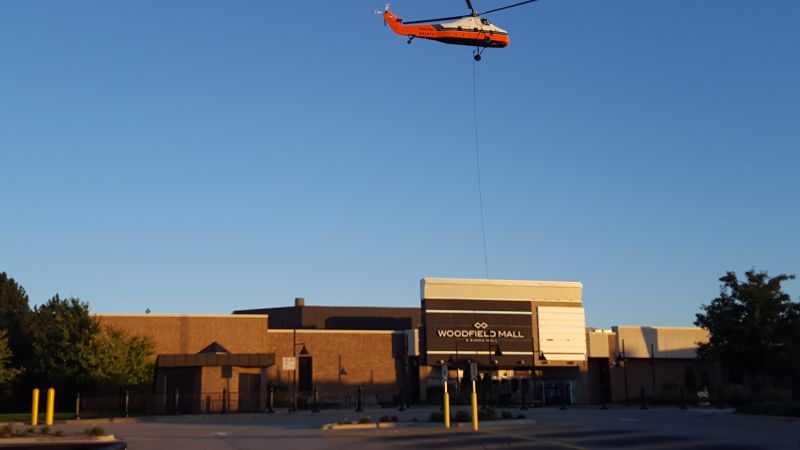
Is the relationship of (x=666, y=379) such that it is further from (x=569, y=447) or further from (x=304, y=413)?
(x=569, y=447)

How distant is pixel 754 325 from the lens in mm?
52906

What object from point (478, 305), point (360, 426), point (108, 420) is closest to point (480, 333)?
point (478, 305)

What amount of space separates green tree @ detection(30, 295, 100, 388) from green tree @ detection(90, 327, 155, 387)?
52 centimetres

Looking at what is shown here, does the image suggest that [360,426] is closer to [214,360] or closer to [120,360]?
[214,360]

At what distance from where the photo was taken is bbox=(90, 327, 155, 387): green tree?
5262 centimetres

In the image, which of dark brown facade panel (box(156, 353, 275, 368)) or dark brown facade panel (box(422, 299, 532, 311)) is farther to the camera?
dark brown facade panel (box(422, 299, 532, 311))

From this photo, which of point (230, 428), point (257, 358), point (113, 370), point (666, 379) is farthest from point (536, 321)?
point (230, 428)

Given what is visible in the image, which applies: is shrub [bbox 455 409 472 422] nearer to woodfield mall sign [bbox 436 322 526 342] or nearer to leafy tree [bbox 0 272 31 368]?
woodfield mall sign [bbox 436 322 526 342]

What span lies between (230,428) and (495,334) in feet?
109

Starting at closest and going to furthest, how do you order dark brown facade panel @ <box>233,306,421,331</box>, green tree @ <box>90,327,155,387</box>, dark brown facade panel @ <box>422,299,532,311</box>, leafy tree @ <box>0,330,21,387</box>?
1. leafy tree @ <box>0,330,21,387</box>
2. green tree @ <box>90,327,155,387</box>
3. dark brown facade panel @ <box>422,299,532,311</box>
4. dark brown facade panel @ <box>233,306,421,331</box>

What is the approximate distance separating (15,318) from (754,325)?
50.9 metres

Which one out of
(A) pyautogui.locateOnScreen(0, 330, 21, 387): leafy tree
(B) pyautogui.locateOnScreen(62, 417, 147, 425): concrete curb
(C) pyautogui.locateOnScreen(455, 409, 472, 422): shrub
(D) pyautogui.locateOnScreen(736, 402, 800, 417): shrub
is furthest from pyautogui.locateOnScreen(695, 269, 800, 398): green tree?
(A) pyautogui.locateOnScreen(0, 330, 21, 387): leafy tree

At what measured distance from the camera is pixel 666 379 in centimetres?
7012

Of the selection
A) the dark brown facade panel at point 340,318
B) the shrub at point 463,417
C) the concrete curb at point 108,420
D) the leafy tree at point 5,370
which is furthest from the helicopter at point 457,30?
the dark brown facade panel at point 340,318
